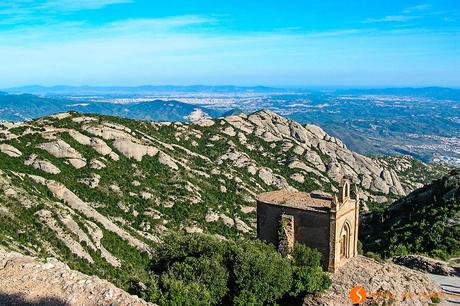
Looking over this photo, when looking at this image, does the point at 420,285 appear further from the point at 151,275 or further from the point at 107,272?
the point at 107,272

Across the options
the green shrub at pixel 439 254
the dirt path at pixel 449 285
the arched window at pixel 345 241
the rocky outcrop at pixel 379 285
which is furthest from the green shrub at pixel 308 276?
the green shrub at pixel 439 254

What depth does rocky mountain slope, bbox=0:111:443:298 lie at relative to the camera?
49.9 meters

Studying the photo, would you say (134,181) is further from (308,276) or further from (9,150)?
(308,276)

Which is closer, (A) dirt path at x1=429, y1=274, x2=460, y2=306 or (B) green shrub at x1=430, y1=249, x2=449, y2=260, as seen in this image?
(A) dirt path at x1=429, y1=274, x2=460, y2=306

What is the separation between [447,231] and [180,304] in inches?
1428

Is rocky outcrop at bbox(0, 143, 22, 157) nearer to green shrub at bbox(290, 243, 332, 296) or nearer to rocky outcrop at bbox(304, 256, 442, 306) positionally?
green shrub at bbox(290, 243, 332, 296)

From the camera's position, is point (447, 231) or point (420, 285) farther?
point (447, 231)

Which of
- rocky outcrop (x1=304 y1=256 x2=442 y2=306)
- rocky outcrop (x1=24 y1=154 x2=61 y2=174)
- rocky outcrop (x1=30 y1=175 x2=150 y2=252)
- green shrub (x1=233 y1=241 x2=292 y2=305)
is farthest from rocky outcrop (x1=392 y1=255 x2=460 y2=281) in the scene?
rocky outcrop (x1=24 y1=154 x2=61 y2=174)

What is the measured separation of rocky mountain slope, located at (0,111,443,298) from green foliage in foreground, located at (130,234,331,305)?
19.0 ft

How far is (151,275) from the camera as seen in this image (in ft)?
104

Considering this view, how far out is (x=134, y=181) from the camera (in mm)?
73562

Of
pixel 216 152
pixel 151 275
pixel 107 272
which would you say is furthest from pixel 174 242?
pixel 216 152

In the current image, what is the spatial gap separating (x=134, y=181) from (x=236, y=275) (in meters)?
44.8

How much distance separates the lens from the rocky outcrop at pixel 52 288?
73.6 ft
